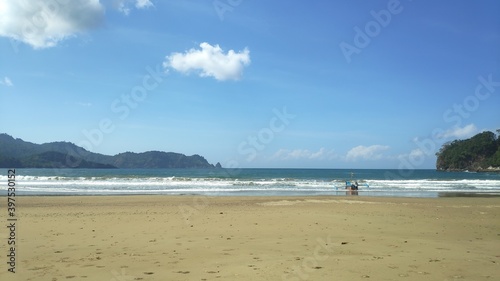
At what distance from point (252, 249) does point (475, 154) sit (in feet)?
490

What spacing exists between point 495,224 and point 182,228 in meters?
10.8

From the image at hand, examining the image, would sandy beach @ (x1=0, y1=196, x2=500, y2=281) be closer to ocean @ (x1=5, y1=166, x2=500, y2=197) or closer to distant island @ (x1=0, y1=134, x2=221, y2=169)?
ocean @ (x1=5, y1=166, x2=500, y2=197)

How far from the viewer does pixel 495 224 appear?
12633 mm

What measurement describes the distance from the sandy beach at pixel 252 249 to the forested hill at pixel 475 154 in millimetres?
135536

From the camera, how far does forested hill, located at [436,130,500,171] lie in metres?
126

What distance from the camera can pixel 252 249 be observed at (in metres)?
7.83

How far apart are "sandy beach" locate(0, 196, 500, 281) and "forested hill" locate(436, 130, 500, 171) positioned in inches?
5336

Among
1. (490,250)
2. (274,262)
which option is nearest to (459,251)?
(490,250)

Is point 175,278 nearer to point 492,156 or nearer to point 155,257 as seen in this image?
point 155,257

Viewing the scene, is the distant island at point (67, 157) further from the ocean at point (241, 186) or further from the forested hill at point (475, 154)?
the forested hill at point (475, 154)

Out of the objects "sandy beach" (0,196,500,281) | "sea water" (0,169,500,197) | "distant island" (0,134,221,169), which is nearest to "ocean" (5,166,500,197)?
"sea water" (0,169,500,197)

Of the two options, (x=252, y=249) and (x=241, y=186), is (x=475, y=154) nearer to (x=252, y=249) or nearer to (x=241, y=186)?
(x=241, y=186)

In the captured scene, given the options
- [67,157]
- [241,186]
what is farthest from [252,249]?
[67,157]

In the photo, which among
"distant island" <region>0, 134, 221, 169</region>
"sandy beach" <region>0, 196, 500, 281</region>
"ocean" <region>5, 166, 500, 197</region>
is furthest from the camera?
"distant island" <region>0, 134, 221, 169</region>
